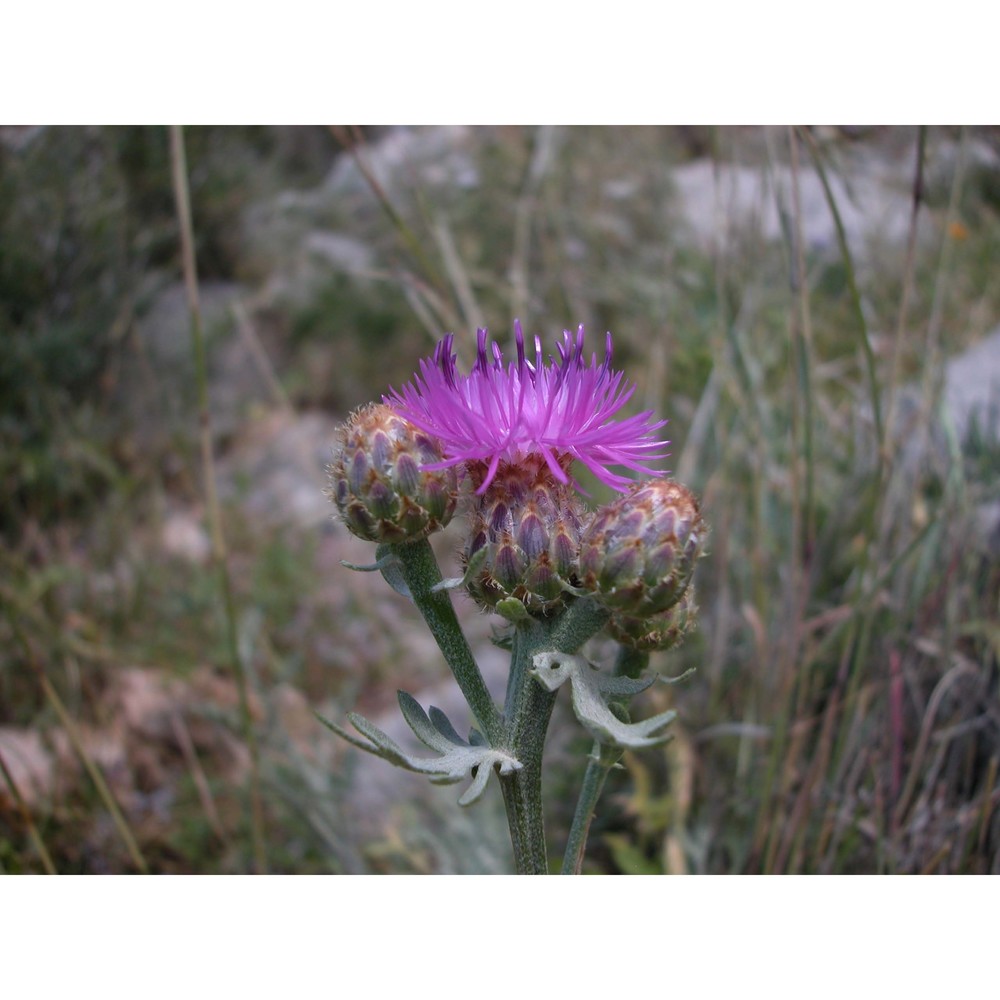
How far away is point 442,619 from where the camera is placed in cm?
128

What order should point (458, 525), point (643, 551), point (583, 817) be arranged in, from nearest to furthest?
point (643, 551), point (583, 817), point (458, 525)

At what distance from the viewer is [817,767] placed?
2.31 metres

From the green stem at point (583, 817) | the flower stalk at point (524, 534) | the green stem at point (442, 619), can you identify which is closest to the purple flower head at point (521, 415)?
the flower stalk at point (524, 534)

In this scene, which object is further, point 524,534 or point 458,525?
point 458,525

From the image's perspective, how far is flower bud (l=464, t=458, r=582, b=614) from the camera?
3.96ft

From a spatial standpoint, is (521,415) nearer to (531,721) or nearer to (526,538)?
(526,538)

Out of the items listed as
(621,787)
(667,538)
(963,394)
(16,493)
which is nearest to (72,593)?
(16,493)

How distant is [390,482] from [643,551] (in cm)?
34

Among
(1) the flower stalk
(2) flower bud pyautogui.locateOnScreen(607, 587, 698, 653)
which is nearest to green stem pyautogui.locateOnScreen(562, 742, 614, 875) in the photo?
(1) the flower stalk

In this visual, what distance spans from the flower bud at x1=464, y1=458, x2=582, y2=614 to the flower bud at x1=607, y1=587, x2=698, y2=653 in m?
0.09

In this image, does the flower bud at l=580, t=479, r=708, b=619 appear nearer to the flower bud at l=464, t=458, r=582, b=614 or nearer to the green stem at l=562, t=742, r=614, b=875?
the flower bud at l=464, t=458, r=582, b=614

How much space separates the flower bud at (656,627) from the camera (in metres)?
1.25

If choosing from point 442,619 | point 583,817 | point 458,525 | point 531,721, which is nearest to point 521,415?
point 442,619
